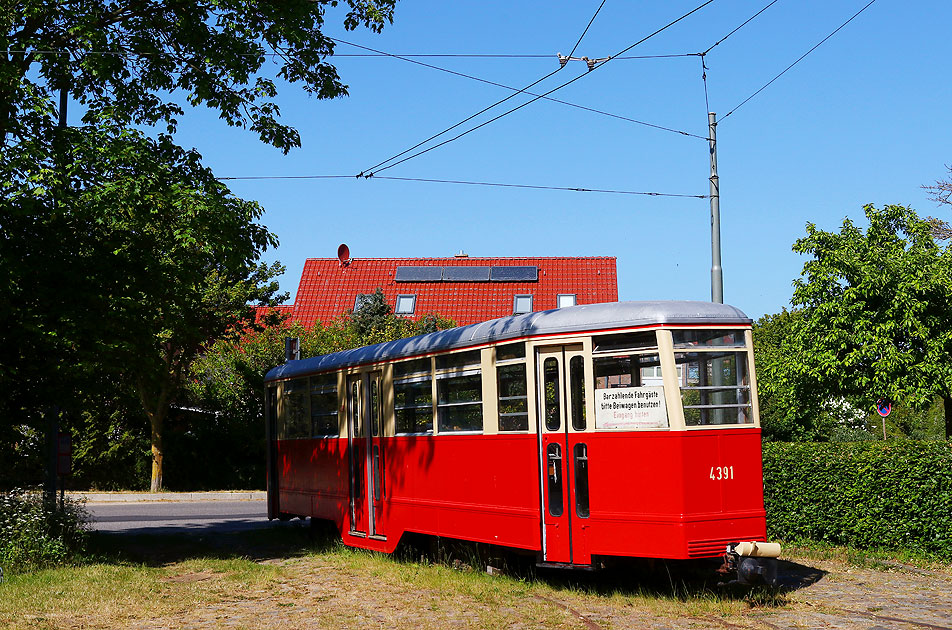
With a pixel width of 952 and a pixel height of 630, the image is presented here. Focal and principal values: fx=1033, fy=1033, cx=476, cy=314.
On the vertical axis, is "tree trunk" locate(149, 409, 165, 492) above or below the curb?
above

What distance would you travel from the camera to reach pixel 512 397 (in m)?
11.0

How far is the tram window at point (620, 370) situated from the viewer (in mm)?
10266

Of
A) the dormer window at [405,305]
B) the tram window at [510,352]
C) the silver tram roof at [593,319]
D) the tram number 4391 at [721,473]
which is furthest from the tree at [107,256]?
the dormer window at [405,305]

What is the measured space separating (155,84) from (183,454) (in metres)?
15.4

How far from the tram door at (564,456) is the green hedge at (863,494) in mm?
4468

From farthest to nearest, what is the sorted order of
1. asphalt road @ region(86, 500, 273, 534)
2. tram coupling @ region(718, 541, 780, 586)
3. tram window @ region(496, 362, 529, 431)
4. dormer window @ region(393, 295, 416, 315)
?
dormer window @ region(393, 295, 416, 315) → asphalt road @ region(86, 500, 273, 534) → tram window @ region(496, 362, 529, 431) → tram coupling @ region(718, 541, 780, 586)

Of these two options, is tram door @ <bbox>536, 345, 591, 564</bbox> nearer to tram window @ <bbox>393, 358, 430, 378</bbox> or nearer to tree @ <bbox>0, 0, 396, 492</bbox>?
tram window @ <bbox>393, 358, 430, 378</bbox>

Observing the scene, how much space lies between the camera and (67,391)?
13.8 m

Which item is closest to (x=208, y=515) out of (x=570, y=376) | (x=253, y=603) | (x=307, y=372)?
(x=307, y=372)

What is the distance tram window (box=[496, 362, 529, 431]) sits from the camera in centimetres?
1081

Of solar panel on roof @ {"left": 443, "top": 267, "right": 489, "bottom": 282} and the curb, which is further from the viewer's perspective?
solar panel on roof @ {"left": 443, "top": 267, "right": 489, "bottom": 282}

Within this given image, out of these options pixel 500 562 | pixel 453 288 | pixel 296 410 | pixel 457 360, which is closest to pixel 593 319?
pixel 457 360

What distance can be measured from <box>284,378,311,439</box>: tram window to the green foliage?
11.3 feet

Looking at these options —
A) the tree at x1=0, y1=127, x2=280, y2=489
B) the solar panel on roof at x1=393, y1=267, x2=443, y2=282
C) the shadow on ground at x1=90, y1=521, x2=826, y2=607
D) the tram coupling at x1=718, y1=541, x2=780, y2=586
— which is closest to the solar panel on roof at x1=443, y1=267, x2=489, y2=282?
the solar panel on roof at x1=393, y1=267, x2=443, y2=282
